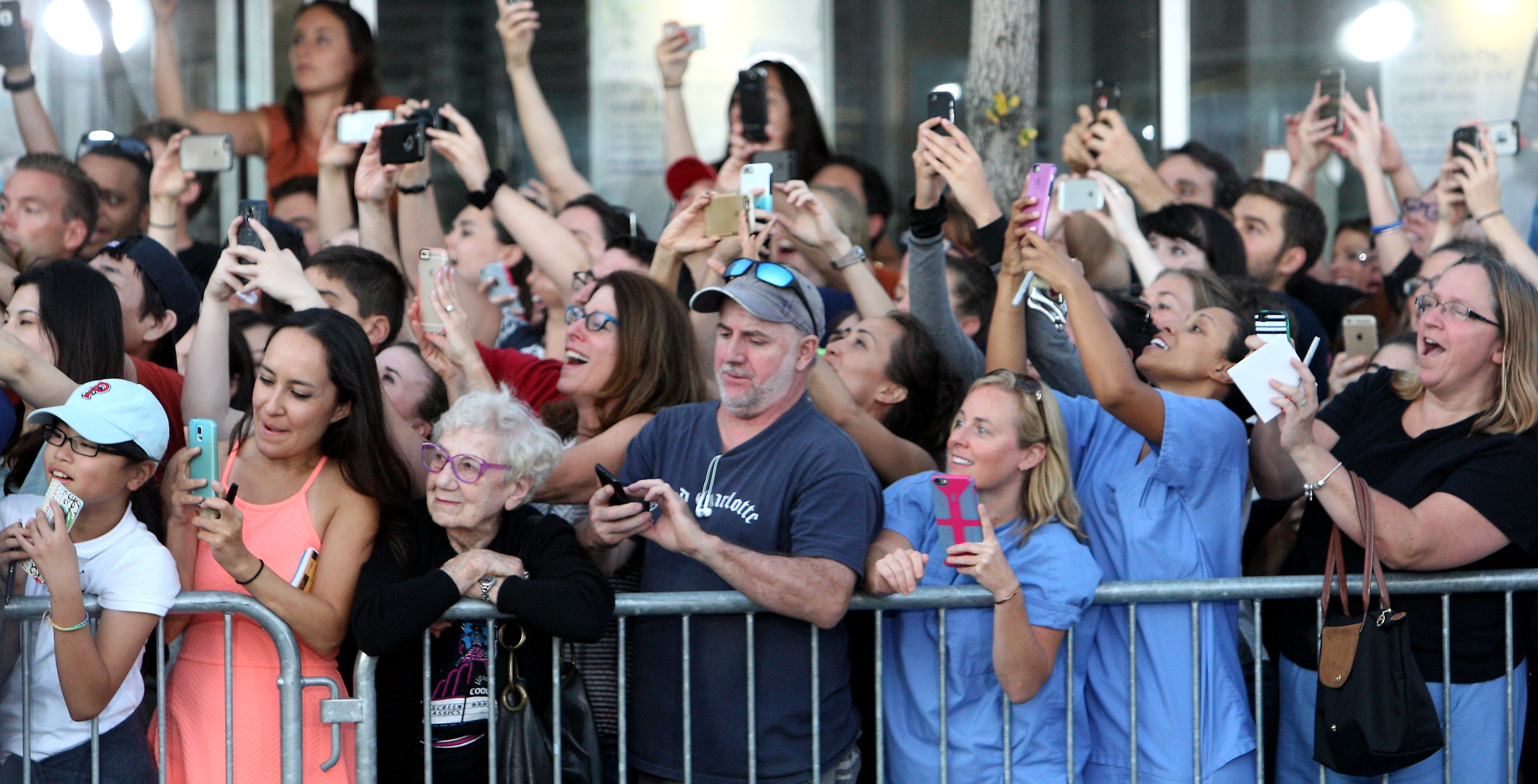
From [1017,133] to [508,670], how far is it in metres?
3.78

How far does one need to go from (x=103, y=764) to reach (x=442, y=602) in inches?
36.9

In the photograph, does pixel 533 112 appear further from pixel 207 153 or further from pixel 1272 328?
pixel 1272 328

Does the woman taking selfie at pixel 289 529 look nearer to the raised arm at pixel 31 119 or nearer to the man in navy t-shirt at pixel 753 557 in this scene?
the man in navy t-shirt at pixel 753 557

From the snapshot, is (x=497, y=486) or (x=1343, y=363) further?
(x=1343, y=363)

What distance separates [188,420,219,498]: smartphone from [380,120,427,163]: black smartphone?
1.95m

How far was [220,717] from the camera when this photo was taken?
364 centimetres

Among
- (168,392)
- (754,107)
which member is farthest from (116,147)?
(754,107)

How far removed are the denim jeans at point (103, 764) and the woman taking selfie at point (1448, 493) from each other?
2.91 m

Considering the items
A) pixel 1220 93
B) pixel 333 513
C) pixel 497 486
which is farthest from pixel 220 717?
pixel 1220 93

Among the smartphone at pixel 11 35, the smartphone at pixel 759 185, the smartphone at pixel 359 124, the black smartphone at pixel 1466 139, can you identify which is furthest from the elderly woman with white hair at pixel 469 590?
the black smartphone at pixel 1466 139

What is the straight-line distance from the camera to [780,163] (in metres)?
4.95

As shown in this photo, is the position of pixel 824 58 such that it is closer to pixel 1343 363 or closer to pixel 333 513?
pixel 1343 363

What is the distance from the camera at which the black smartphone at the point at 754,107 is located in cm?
560

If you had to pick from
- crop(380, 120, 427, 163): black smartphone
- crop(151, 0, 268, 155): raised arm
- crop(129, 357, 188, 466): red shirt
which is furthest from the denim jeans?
crop(151, 0, 268, 155): raised arm
